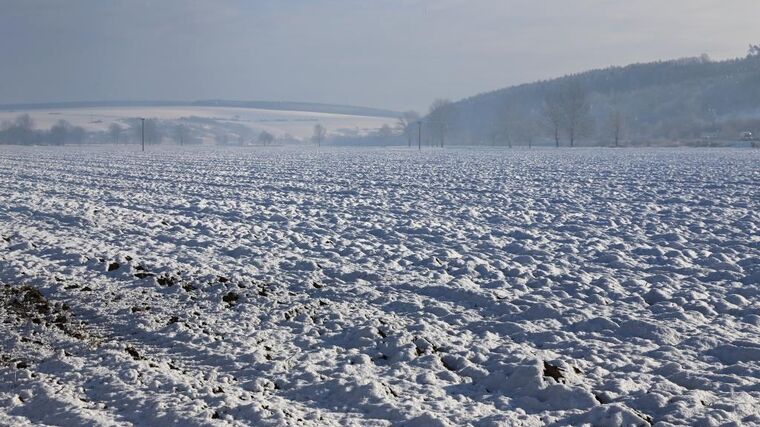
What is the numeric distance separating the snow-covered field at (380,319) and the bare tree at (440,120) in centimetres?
16419

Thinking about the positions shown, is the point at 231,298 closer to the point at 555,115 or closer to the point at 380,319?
the point at 380,319

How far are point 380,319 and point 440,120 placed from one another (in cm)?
18125

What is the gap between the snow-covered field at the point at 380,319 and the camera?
20.8ft

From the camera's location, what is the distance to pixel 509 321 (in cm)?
888

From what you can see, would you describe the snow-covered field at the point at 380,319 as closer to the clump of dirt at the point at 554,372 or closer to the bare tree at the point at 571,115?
the clump of dirt at the point at 554,372

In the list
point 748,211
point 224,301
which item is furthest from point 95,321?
point 748,211

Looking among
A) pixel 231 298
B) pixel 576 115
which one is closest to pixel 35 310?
pixel 231 298

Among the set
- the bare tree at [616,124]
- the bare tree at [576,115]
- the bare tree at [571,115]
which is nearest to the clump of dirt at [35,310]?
the bare tree at [616,124]

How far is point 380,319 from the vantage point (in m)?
8.95

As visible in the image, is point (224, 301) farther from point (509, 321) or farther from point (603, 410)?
point (603, 410)

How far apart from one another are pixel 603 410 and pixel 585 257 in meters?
6.92

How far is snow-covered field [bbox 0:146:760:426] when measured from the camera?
249 inches

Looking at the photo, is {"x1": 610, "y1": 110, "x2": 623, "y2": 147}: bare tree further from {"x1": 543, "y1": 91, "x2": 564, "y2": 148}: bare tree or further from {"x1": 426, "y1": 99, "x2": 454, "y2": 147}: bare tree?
{"x1": 426, "y1": 99, "x2": 454, "y2": 147}: bare tree

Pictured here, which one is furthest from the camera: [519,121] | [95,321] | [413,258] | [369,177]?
[519,121]
